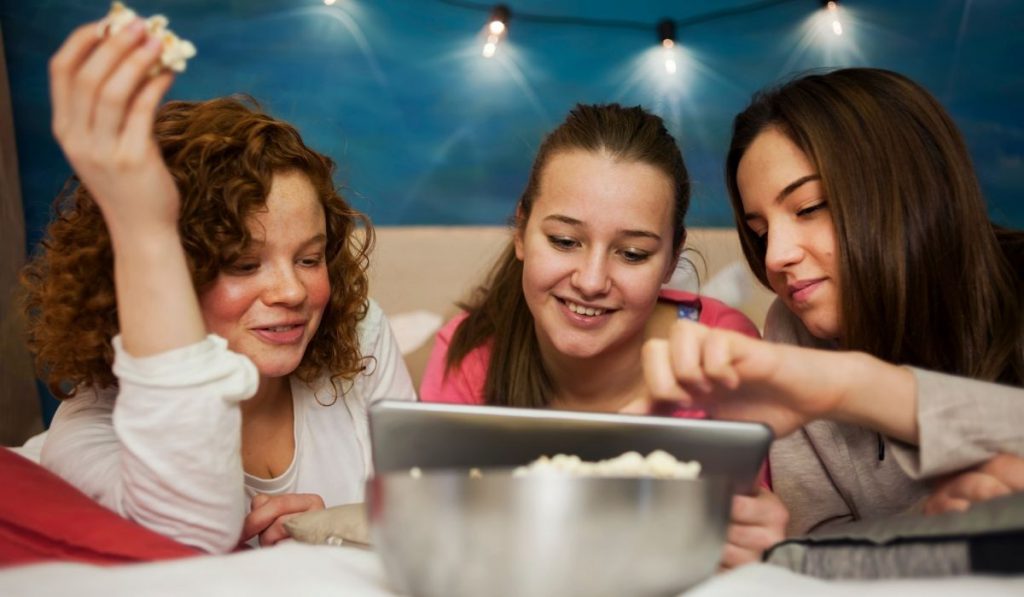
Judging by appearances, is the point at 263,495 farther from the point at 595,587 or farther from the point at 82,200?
the point at 595,587

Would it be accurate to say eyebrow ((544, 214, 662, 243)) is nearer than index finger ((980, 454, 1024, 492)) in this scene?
No

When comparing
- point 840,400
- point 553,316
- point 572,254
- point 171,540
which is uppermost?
point 572,254

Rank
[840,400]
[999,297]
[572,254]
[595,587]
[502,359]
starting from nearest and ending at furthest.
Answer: [595,587]
[840,400]
[999,297]
[572,254]
[502,359]

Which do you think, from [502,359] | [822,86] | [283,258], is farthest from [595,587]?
[502,359]

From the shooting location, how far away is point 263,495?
1.41 metres

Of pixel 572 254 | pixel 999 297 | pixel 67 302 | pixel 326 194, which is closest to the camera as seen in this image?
pixel 67 302

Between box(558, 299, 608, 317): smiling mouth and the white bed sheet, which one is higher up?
box(558, 299, 608, 317): smiling mouth

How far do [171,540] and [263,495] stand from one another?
1.30ft

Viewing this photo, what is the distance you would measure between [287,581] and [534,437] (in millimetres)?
239

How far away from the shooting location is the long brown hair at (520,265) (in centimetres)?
177

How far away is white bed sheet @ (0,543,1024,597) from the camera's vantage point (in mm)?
703

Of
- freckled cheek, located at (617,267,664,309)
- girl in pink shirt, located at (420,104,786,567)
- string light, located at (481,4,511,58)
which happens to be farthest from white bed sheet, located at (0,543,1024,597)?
string light, located at (481,4,511,58)

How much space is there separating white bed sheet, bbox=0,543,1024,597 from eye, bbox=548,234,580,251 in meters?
0.91

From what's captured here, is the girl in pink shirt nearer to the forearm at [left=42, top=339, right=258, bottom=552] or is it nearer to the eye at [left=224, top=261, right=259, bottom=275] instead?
the eye at [left=224, top=261, right=259, bottom=275]
